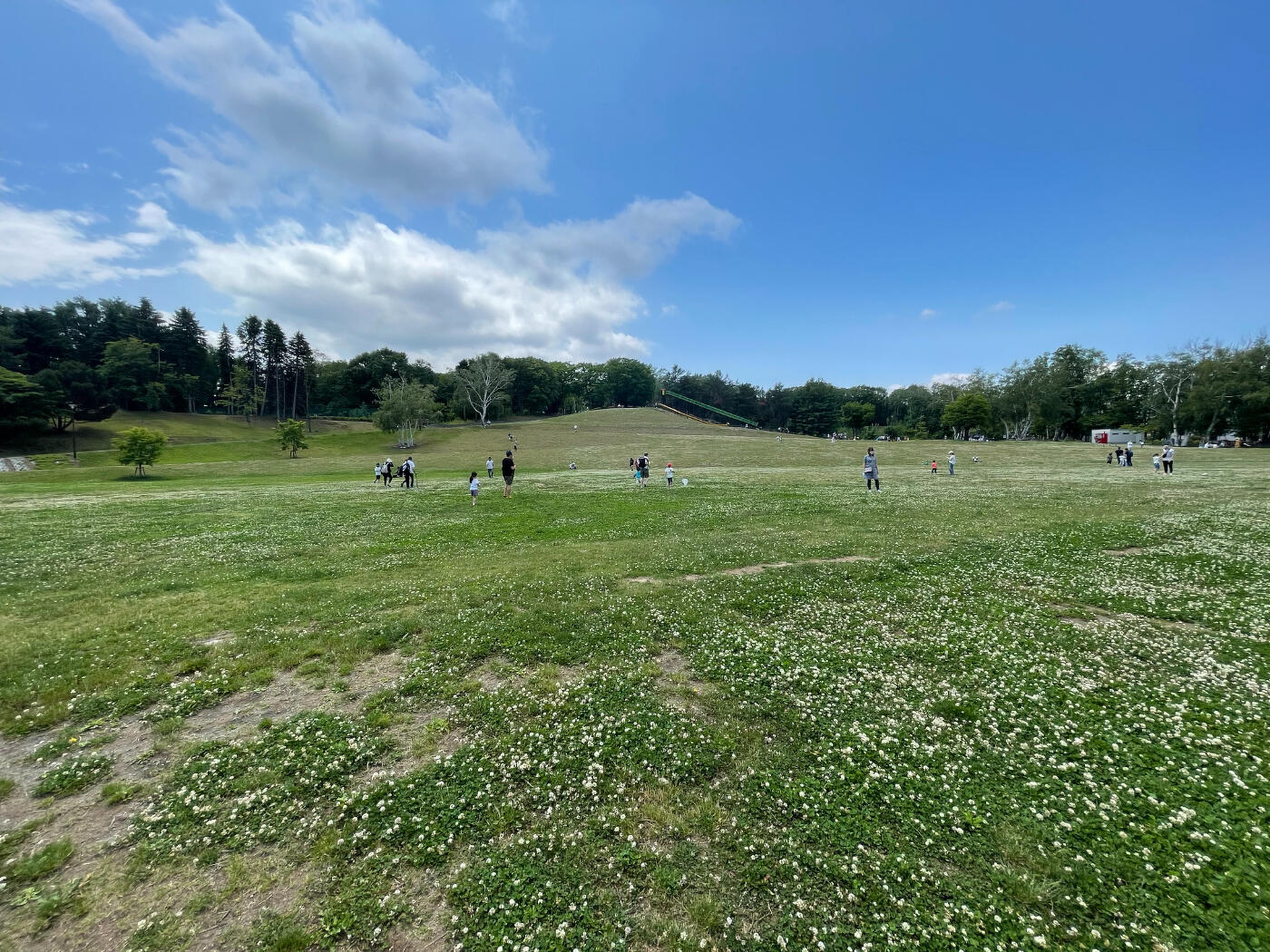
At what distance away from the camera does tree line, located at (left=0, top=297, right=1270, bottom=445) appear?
88438 mm

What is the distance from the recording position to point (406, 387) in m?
94.2

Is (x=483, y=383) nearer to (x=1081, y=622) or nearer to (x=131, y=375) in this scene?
(x=131, y=375)

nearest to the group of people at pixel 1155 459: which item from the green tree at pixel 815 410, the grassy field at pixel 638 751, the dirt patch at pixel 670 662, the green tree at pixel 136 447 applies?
the grassy field at pixel 638 751

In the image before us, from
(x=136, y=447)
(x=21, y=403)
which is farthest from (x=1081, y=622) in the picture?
(x=21, y=403)

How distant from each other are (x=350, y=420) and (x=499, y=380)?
44.1 m

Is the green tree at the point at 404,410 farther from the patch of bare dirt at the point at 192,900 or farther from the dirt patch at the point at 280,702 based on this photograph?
the patch of bare dirt at the point at 192,900

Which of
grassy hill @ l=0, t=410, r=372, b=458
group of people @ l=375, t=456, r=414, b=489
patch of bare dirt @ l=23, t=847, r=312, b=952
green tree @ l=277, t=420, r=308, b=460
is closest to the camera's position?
patch of bare dirt @ l=23, t=847, r=312, b=952

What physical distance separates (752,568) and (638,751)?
940cm

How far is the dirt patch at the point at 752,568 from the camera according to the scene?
14336mm

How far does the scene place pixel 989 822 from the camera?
18.1 feet

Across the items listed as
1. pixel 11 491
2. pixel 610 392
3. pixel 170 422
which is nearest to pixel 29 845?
pixel 11 491

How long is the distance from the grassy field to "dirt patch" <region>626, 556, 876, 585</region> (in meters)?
0.18

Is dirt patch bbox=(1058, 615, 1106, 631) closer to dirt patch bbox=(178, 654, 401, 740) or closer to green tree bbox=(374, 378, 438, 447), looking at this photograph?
dirt patch bbox=(178, 654, 401, 740)

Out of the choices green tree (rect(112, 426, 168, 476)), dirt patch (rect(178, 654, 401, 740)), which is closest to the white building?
dirt patch (rect(178, 654, 401, 740))
